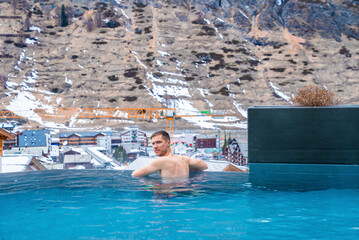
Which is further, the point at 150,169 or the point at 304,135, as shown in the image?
the point at 304,135

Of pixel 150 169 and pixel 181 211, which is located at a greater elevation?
pixel 150 169

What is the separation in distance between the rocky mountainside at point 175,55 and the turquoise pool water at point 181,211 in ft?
105

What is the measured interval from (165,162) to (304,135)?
116 inches

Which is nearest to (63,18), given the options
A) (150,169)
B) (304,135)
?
(304,135)

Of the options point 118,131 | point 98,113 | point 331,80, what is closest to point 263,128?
point 118,131

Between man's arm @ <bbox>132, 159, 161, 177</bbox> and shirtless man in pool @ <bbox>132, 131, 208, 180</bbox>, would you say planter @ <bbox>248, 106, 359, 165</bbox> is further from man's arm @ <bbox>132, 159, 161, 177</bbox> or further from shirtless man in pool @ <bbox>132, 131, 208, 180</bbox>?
man's arm @ <bbox>132, 159, 161, 177</bbox>

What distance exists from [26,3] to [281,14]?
124ft

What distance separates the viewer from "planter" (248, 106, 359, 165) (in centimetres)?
520

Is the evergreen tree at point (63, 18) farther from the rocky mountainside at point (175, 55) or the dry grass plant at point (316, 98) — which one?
the dry grass plant at point (316, 98)

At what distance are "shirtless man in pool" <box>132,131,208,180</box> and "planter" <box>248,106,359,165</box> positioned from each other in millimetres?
2133

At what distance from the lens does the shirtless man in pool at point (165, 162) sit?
10.6ft

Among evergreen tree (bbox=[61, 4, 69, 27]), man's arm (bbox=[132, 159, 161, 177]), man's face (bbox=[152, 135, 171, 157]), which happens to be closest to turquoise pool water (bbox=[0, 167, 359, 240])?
man's arm (bbox=[132, 159, 161, 177])

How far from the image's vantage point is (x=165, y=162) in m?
3.29

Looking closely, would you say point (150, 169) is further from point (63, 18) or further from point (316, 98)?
point (63, 18)
